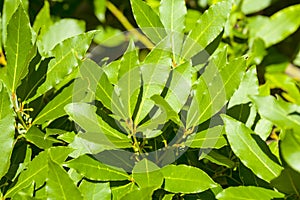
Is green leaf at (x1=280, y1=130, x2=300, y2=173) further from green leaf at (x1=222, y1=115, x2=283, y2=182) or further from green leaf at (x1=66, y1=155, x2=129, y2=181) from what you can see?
green leaf at (x1=66, y1=155, x2=129, y2=181)

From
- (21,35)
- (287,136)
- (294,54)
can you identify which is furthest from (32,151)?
(294,54)

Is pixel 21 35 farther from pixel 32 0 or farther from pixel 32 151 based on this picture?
pixel 32 0

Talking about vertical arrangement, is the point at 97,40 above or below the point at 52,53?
below

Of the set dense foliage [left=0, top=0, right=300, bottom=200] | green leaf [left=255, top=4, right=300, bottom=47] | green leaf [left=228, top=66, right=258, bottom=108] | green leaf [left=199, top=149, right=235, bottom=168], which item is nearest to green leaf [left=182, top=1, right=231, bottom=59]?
dense foliage [left=0, top=0, right=300, bottom=200]

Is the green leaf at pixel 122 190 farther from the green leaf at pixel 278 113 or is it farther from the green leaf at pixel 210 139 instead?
the green leaf at pixel 278 113

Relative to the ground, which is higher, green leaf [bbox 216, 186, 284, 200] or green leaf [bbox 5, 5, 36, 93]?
green leaf [bbox 5, 5, 36, 93]

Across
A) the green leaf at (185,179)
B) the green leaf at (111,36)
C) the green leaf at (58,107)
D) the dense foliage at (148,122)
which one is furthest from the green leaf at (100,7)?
the green leaf at (185,179)
